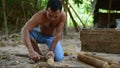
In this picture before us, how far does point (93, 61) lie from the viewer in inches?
202

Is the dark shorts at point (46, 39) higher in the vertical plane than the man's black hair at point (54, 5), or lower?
lower

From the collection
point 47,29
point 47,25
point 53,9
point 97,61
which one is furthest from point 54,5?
point 97,61

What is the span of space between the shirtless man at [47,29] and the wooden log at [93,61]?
372 millimetres

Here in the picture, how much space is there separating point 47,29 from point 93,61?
39.5 inches

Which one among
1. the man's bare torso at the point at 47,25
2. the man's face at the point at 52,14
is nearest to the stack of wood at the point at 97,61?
the man's bare torso at the point at 47,25

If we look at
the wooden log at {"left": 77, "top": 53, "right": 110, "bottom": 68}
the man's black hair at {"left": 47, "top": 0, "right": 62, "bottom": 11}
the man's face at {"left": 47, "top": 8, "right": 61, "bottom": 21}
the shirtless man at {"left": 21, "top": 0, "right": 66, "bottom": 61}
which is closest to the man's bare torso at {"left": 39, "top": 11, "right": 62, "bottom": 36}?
the shirtless man at {"left": 21, "top": 0, "right": 66, "bottom": 61}

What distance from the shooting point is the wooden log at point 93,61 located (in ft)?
15.5

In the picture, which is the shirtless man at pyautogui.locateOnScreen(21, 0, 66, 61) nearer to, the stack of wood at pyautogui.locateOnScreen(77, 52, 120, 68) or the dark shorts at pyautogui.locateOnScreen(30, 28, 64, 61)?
the dark shorts at pyautogui.locateOnScreen(30, 28, 64, 61)

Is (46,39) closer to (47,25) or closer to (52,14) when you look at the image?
(47,25)

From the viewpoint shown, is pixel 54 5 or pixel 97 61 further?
pixel 97 61

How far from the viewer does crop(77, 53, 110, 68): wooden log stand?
15.5ft

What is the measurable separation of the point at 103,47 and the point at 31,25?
211cm

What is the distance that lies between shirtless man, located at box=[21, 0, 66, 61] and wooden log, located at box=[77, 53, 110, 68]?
0.37 metres

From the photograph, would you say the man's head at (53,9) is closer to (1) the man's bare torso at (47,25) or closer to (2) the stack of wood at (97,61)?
(1) the man's bare torso at (47,25)
